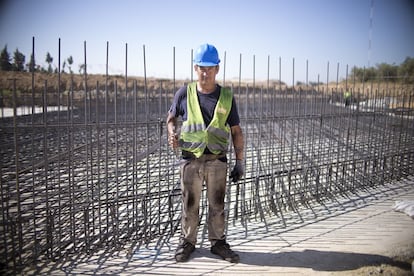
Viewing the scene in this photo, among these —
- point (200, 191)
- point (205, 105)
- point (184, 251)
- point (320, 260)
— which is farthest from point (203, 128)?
point (320, 260)

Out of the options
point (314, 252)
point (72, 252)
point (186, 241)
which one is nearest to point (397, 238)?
point (314, 252)

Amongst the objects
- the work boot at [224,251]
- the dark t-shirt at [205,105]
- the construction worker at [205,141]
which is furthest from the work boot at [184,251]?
the dark t-shirt at [205,105]

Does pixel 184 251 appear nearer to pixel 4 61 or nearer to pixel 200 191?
pixel 200 191

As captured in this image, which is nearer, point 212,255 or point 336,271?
point 336,271

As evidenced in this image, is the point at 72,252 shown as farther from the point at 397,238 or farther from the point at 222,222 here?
the point at 397,238

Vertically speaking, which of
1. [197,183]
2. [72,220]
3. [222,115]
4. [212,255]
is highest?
[222,115]

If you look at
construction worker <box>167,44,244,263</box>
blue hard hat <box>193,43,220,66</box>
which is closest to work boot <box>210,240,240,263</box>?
construction worker <box>167,44,244,263</box>

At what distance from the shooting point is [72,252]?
10.7ft

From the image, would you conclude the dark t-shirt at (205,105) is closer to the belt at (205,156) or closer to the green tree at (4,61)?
the belt at (205,156)

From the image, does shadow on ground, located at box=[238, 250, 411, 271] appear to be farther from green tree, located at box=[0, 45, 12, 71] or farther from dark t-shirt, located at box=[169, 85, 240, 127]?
green tree, located at box=[0, 45, 12, 71]

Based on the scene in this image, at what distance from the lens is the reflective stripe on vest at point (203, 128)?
118 inches

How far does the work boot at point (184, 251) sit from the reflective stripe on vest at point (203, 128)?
39.0 inches

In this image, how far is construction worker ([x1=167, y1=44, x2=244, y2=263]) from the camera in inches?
118

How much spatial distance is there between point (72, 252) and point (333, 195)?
13.8ft
